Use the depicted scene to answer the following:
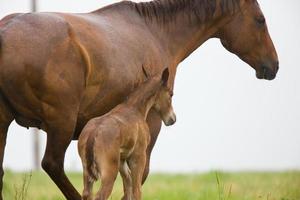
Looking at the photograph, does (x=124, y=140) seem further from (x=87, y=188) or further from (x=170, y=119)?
(x=170, y=119)

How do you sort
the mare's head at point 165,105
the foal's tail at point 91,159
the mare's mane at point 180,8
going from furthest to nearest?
the mare's mane at point 180,8 → the mare's head at point 165,105 → the foal's tail at point 91,159

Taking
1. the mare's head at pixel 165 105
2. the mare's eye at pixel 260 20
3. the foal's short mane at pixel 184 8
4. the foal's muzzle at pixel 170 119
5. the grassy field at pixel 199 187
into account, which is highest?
the foal's short mane at pixel 184 8

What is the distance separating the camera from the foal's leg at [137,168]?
8180mm

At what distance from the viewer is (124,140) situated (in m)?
7.91

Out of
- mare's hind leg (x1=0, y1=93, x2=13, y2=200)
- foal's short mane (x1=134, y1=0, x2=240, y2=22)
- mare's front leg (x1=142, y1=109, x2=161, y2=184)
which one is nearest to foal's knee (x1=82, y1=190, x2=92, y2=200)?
mare's hind leg (x1=0, y1=93, x2=13, y2=200)

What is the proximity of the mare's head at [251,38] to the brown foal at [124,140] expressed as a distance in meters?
1.30

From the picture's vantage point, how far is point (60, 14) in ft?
27.9

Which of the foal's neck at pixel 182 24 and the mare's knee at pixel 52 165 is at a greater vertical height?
the foal's neck at pixel 182 24

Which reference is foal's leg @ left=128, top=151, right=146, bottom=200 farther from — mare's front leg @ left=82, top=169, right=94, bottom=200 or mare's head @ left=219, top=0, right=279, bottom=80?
mare's head @ left=219, top=0, right=279, bottom=80

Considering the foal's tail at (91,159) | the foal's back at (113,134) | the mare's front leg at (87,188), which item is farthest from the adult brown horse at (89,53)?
the mare's front leg at (87,188)

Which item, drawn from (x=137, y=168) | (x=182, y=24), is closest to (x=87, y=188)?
(x=137, y=168)

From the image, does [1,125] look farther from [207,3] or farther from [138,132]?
[207,3]

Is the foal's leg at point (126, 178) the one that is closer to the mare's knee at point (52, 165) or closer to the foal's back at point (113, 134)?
the foal's back at point (113, 134)

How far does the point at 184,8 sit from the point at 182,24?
0.55 feet
